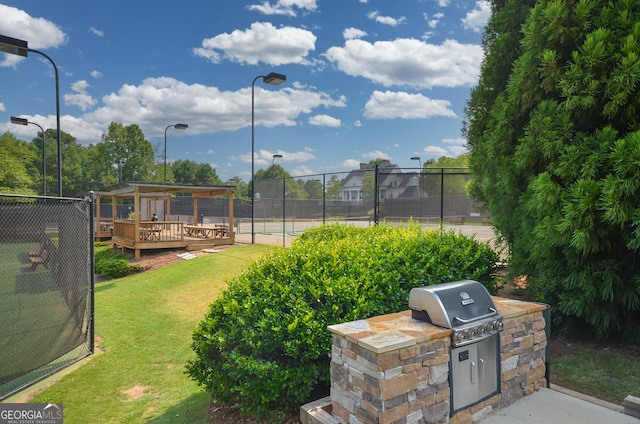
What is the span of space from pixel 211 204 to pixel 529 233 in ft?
106

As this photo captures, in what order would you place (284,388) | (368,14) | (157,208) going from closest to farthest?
(284,388) → (368,14) → (157,208)

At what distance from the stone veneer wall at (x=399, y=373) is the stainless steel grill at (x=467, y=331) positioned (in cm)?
6

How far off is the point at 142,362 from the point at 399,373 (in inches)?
155

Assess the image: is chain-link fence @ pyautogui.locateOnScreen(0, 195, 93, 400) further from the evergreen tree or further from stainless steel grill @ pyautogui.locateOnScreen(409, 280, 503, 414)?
the evergreen tree

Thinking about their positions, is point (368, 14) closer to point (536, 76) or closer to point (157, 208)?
point (536, 76)

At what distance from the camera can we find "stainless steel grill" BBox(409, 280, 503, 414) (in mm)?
2436

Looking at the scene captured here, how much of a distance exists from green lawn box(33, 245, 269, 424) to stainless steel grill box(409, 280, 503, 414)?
209 cm

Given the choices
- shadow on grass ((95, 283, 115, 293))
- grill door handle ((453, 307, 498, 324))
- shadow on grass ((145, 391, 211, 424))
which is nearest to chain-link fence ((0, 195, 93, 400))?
shadow on grass ((145, 391, 211, 424))

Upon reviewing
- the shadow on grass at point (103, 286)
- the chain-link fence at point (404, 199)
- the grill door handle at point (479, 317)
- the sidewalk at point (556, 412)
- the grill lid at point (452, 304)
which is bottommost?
the shadow on grass at point (103, 286)

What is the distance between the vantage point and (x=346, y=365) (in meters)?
2.39

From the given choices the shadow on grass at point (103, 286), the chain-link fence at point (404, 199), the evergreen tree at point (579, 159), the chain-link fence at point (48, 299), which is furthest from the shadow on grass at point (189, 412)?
the shadow on grass at point (103, 286)

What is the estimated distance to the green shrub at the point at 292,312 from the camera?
2799 mm

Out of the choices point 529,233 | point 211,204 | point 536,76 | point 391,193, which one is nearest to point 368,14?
point 391,193

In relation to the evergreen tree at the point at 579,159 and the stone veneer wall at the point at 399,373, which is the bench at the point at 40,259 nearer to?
the stone veneer wall at the point at 399,373
